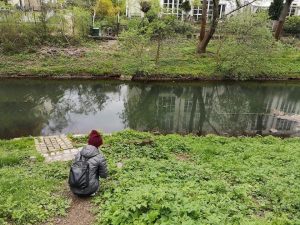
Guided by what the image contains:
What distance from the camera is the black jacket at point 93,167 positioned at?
22.5 ft

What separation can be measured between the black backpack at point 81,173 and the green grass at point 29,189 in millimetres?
519

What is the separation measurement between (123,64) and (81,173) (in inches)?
734

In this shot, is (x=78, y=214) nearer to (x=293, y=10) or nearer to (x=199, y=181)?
(x=199, y=181)

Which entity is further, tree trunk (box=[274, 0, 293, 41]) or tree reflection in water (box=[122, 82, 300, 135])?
tree trunk (box=[274, 0, 293, 41])

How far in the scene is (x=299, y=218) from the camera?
6.91 metres

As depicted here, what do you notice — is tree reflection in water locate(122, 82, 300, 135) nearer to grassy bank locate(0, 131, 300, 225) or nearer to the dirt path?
grassy bank locate(0, 131, 300, 225)

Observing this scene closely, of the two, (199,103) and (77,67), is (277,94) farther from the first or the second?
(77,67)

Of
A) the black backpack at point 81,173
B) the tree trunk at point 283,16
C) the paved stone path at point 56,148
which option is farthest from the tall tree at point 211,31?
the black backpack at point 81,173

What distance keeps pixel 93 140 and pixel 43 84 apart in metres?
17.1

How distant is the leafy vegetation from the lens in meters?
5.93

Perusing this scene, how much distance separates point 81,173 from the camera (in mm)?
6805

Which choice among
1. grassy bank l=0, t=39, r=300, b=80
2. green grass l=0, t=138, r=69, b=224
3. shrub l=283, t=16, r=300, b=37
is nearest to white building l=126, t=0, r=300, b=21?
shrub l=283, t=16, r=300, b=37

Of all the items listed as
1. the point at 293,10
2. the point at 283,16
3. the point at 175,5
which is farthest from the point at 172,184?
the point at 293,10

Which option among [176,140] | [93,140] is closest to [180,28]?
[176,140]
